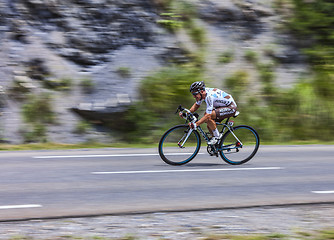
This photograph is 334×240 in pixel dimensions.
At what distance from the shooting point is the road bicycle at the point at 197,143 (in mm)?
9719

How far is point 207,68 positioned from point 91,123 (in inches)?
171

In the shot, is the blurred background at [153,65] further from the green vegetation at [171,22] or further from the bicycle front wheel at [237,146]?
the bicycle front wheel at [237,146]

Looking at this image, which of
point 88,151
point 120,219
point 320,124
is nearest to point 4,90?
point 88,151

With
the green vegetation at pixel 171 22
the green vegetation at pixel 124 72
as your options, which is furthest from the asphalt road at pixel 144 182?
the green vegetation at pixel 171 22

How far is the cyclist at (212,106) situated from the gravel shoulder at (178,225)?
3.47 meters

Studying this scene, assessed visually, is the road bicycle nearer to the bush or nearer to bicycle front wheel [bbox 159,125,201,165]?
bicycle front wheel [bbox 159,125,201,165]

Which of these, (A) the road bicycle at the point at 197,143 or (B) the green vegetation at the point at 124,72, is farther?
(B) the green vegetation at the point at 124,72

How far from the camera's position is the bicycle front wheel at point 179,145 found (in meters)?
9.70

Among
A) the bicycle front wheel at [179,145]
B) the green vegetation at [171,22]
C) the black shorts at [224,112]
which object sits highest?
the green vegetation at [171,22]

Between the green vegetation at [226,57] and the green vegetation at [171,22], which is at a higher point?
the green vegetation at [171,22]

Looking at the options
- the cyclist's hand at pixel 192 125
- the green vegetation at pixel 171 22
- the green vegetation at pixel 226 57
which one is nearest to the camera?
the cyclist's hand at pixel 192 125

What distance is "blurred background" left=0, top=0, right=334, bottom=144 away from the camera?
50.0 feet

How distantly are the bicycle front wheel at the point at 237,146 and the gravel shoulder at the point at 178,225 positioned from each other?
3.70 meters

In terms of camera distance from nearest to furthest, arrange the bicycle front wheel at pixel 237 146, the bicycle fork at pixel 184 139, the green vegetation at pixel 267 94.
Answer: the bicycle fork at pixel 184 139 < the bicycle front wheel at pixel 237 146 < the green vegetation at pixel 267 94
